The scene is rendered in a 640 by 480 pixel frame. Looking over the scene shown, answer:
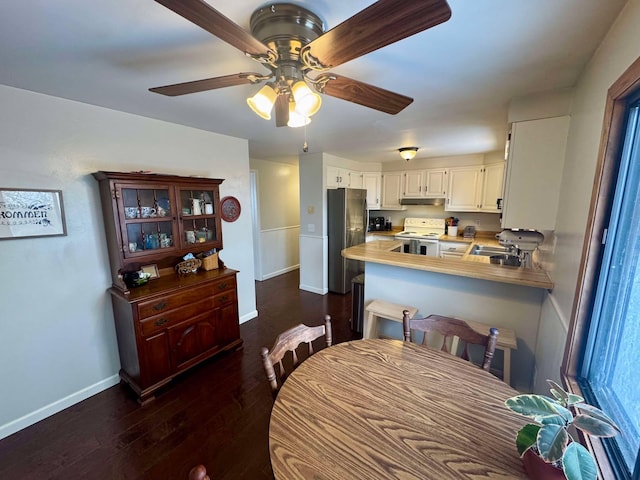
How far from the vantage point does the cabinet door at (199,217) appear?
238cm

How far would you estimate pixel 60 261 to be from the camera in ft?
6.29

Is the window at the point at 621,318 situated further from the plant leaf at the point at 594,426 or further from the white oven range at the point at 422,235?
the white oven range at the point at 422,235

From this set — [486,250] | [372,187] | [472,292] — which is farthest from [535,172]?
[372,187]

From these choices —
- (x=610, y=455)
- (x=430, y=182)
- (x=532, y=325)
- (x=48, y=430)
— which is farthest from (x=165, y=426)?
(x=430, y=182)

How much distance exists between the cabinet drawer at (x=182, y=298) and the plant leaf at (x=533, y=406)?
7.33 ft

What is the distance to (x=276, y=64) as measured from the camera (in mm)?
1090

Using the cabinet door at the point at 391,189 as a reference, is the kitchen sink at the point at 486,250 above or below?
below

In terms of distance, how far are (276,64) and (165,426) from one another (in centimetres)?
236

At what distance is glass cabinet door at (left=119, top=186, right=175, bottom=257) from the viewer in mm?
2053

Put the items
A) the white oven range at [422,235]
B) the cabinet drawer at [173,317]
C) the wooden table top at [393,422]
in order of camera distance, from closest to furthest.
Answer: the wooden table top at [393,422]
the cabinet drawer at [173,317]
the white oven range at [422,235]

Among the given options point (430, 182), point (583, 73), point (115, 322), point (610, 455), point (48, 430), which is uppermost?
point (583, 73)

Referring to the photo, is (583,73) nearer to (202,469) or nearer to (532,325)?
(532,325)

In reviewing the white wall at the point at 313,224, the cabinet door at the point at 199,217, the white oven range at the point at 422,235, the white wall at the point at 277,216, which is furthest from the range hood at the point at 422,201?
the cabinet door at the point at 199,217

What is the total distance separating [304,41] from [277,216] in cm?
415
